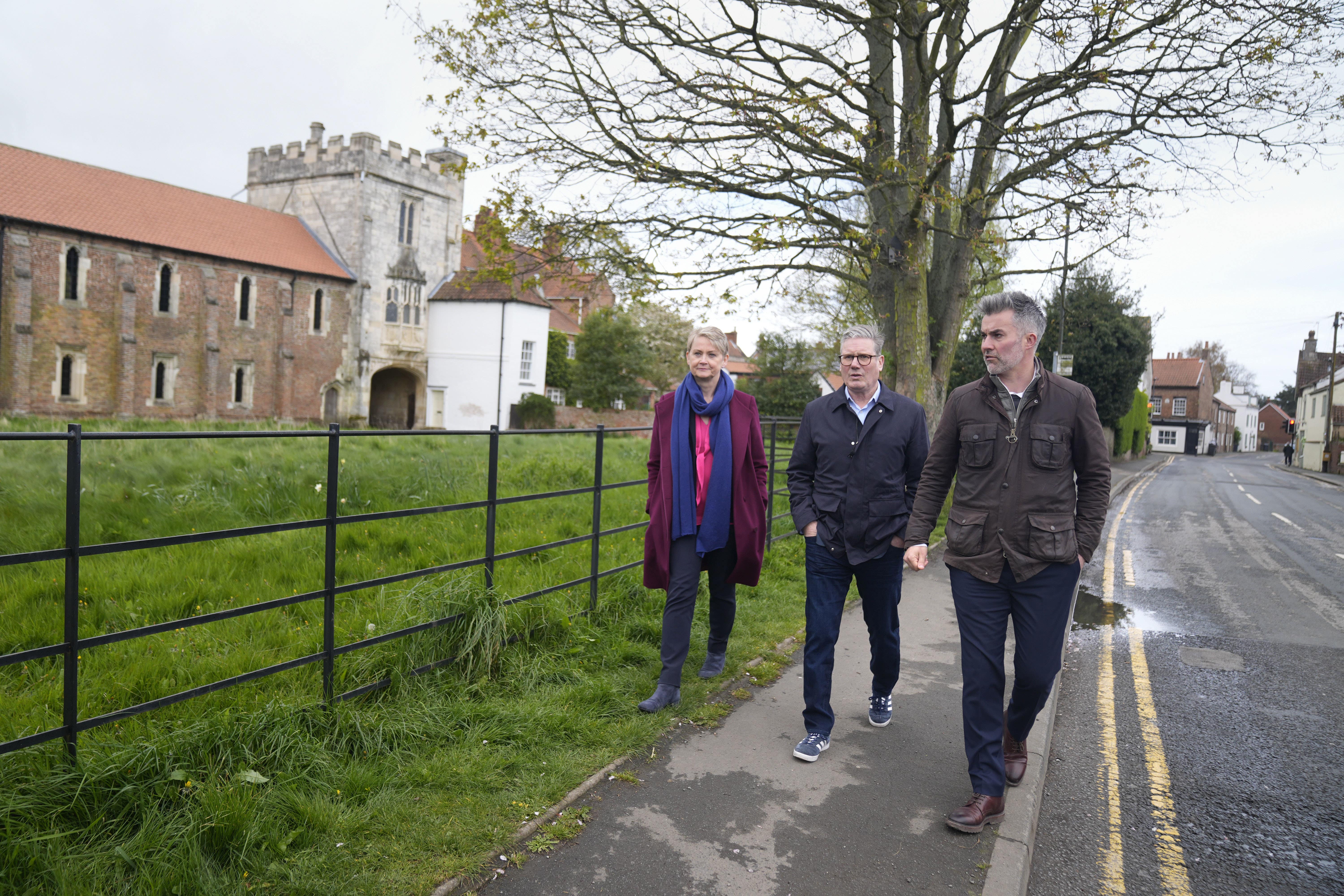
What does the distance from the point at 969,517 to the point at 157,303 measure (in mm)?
39502

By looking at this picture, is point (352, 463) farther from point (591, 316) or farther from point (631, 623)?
point (591, 316)

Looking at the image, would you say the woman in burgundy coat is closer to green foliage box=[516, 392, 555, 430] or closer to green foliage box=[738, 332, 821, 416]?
green foliage box=[738, 332, 821, 416]

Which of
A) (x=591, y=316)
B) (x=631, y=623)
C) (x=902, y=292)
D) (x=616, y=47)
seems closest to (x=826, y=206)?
(x=902, y=292)

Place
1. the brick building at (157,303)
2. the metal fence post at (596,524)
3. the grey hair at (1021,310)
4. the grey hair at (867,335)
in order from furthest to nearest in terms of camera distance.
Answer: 1. the brick building at (157,303)
2. the metal fence post at (596,524)
3. the grey hair at (867,335)
4. the grey hair at (1021,310)

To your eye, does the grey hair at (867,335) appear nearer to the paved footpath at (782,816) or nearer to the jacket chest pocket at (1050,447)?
the jacket chest pocket at (1050,447)

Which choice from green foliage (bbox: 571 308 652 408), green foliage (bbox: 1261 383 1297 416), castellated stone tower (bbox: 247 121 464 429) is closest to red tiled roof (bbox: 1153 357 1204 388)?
green foliage (bbox: 1261 383 1297 416)

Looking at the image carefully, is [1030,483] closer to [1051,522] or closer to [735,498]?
[1051,522]

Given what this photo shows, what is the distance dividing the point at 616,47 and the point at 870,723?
30.3ft

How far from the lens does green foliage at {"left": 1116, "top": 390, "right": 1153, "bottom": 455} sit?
4081cm

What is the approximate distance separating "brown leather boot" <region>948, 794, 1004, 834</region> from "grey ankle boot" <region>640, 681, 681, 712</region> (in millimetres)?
1579

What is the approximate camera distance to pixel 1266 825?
148 inches

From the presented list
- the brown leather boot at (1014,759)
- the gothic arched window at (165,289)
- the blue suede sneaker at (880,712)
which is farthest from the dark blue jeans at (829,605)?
the gothic arched window at (165,289)

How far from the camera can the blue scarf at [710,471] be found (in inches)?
178

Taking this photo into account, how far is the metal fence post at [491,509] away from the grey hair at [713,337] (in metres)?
Answer: 1.23
